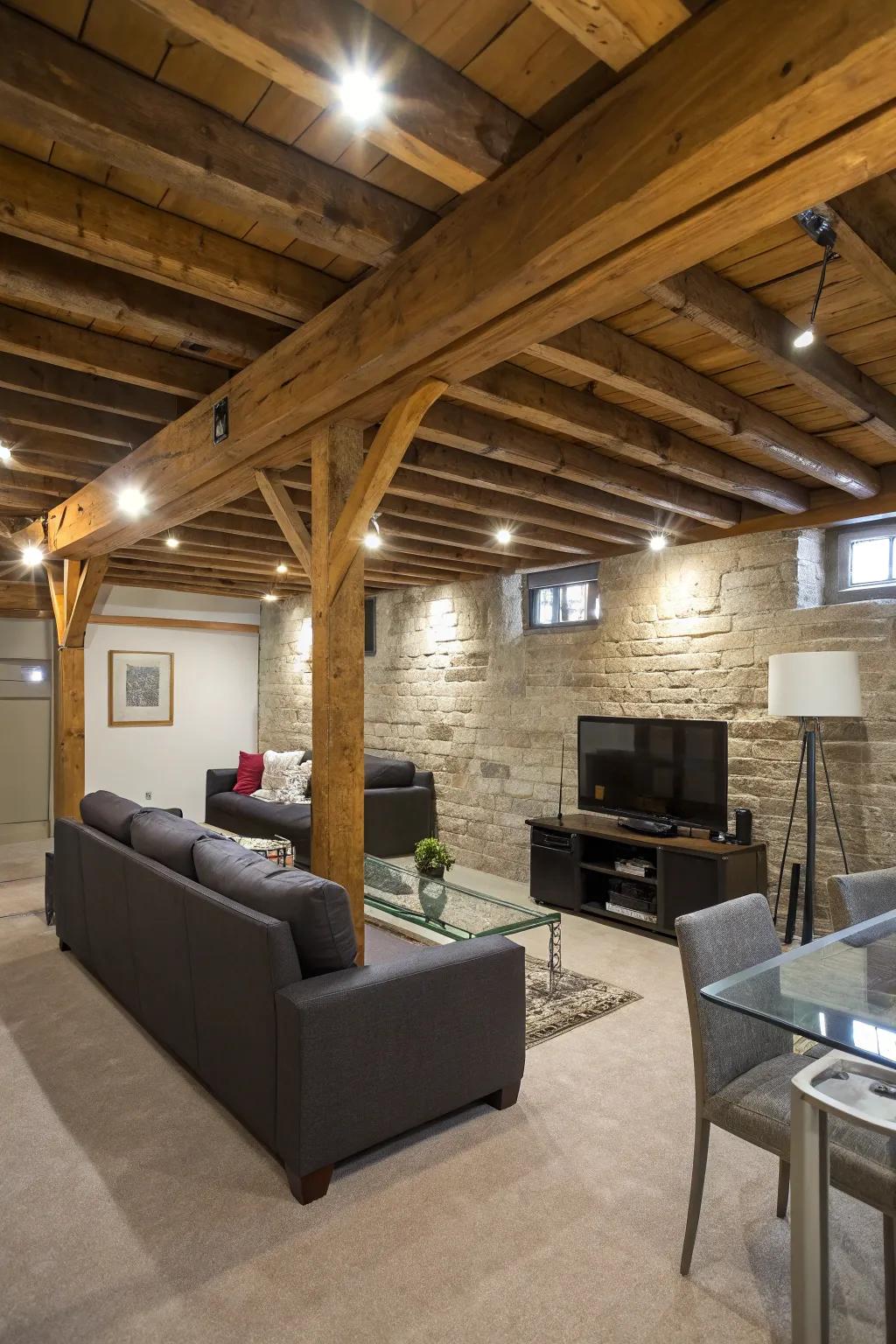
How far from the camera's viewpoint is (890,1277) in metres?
1.68

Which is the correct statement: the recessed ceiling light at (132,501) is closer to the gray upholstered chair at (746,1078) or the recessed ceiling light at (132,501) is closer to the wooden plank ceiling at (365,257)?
the wooden plank ceiling at (365,257)

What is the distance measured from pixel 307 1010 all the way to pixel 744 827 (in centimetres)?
315

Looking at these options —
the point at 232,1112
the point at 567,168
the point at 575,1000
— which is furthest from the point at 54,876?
the point at 567,168

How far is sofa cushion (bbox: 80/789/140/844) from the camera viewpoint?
361cm

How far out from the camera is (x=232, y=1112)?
260cm

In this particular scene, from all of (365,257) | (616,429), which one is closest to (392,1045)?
(365,257)

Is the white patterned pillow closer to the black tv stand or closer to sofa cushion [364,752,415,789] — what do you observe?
sofa cushion [364,752,415,789]

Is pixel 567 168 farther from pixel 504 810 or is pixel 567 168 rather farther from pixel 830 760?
pixel 504 810

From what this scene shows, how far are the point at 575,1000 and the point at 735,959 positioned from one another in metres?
1.74

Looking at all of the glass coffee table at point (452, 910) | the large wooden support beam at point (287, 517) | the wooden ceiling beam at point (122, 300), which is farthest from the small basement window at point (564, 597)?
the wooden ceiling beam at point (122, 300)

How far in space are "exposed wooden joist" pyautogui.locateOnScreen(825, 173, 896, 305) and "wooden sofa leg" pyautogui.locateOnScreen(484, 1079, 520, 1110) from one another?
2.72 metres

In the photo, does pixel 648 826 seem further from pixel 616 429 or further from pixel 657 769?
pixel 616 429

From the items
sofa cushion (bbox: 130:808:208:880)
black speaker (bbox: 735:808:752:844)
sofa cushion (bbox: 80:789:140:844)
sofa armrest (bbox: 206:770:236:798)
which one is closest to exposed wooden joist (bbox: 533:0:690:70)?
sofa cushion (bbox: 130:808:208:880)

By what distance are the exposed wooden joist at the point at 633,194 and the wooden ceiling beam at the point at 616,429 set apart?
50 cm
